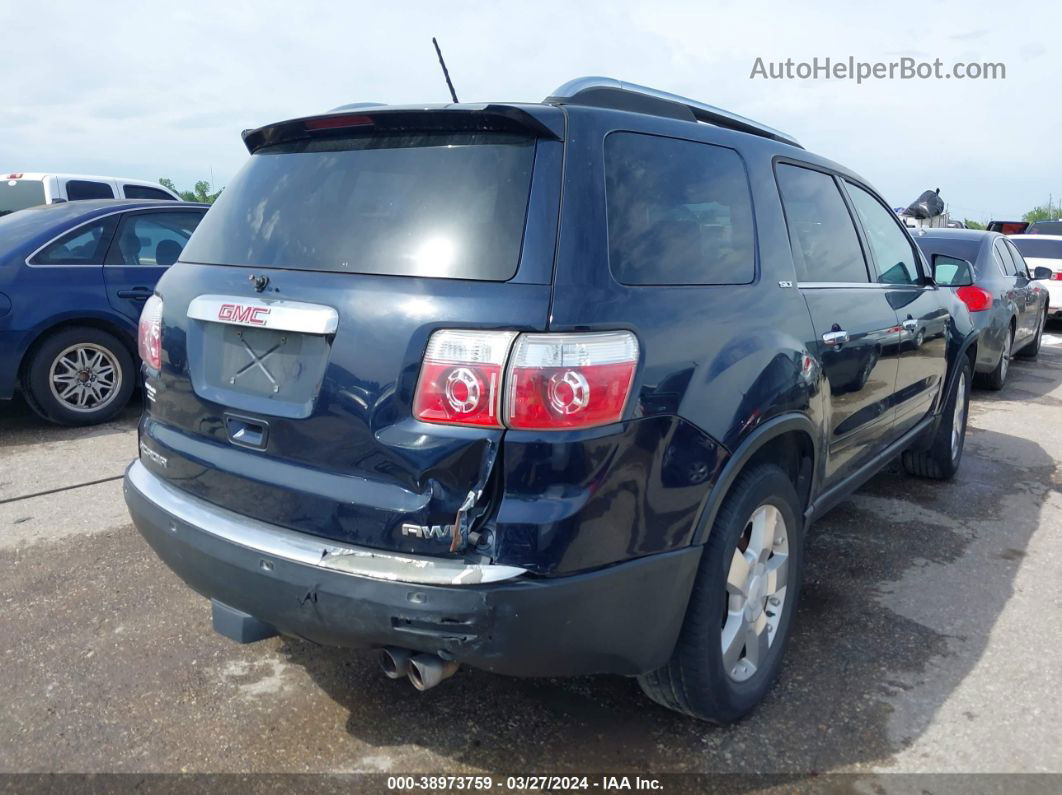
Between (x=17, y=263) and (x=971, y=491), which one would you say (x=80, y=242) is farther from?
(x=971, y=491)

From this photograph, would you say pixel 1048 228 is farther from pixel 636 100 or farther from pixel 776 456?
pixel 636 100

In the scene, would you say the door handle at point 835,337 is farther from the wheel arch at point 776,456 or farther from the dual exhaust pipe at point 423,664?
the dual exhaust pipe at point 423,664

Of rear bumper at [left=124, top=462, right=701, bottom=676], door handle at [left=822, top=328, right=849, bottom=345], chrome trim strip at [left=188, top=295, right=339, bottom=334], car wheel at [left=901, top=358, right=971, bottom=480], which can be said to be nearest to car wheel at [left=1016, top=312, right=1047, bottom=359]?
car wheel at [left=901, top=358, right=971, bottom=480]

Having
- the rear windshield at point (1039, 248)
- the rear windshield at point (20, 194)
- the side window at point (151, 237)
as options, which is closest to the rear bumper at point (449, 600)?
the side window at point (151, 237)

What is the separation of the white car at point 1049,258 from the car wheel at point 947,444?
28.0ft

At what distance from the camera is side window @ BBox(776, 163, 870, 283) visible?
3.12 m

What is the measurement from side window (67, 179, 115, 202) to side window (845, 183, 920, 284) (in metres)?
10.8

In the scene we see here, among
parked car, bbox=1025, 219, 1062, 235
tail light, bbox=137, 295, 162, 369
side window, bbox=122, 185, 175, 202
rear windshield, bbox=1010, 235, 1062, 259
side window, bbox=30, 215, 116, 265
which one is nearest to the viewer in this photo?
tail light, bbox=137, 295, 162, 369

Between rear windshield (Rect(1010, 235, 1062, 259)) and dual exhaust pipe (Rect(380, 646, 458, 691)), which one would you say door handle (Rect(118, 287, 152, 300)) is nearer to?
dual exhaust pipe (Rect(380, 646, 458, 691))

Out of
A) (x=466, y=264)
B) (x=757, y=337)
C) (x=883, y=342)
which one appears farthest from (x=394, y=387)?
(x=883, y=342)

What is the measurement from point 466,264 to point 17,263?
4904 mm

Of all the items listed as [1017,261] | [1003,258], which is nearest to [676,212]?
[1003,258]

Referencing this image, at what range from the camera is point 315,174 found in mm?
2516

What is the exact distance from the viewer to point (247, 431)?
7.65 ft
